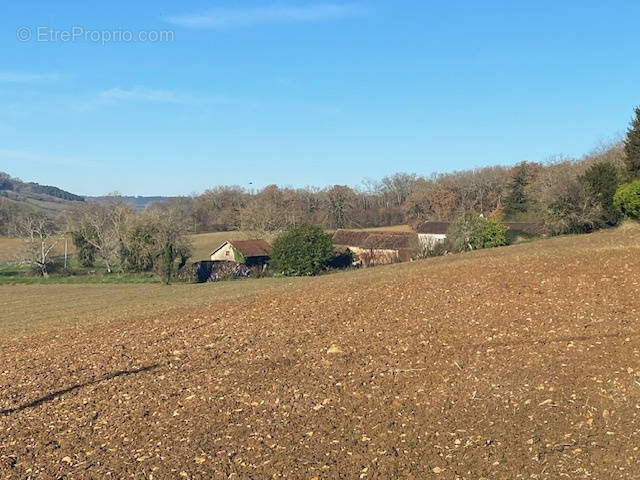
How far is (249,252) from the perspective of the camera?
61281mm

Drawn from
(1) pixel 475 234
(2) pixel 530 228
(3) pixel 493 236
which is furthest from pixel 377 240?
(3) pixel 493 236

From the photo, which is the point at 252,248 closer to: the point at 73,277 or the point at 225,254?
the point at 225,254

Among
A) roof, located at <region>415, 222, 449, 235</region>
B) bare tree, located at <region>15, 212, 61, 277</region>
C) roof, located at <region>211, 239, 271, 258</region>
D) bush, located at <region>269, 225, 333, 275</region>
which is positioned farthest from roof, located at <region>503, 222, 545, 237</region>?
bare tree, located at <region>15, 212, 61, 277</region>

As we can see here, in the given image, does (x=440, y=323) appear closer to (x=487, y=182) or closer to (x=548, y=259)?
(x=548, y=259)

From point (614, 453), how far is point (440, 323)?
21.2 feet

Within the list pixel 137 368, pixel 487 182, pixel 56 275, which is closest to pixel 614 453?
pixel 137 368

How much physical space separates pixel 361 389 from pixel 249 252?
52.1 meters

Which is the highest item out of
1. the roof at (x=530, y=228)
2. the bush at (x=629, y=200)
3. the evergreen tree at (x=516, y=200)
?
the evergreen tree at (x=516, y=200)

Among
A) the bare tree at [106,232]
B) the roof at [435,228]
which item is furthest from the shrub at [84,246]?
the roof at [435,228]

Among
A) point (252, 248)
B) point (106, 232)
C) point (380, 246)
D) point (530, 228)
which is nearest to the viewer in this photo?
point (530, 228)

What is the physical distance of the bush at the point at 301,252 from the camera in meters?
50.5

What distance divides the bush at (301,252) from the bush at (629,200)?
2355cm

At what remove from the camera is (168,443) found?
27.3 feet

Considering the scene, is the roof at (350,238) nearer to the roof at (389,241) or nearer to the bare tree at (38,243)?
the roof at (389,241)
